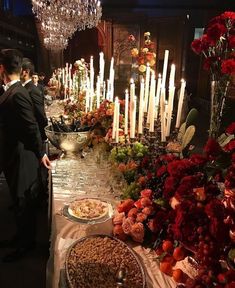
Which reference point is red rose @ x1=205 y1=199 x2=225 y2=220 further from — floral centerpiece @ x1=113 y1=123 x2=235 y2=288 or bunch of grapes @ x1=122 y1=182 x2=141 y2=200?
bunch of grapes @ x1=122 y1=182 x2=141 y2=200

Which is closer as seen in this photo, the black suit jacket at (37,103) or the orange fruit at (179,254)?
the orange fruit at (179,254)

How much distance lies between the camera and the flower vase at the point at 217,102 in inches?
55.5

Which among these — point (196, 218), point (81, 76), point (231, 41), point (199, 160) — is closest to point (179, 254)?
point (196, 218)

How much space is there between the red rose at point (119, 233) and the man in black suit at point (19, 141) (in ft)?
2.71

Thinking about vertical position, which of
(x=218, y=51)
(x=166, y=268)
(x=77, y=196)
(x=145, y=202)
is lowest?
(x=77, y=196)

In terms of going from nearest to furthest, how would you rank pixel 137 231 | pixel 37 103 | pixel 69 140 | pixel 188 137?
1. pixel 137 231
2. pixel 188 137
3. pixel 69 140
4. pixel 37 103

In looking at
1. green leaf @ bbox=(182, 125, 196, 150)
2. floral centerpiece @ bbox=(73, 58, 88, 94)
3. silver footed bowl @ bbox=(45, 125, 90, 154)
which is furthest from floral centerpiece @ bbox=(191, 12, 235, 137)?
floral centerpiece @ bbox=(73, 58, 88, 94)

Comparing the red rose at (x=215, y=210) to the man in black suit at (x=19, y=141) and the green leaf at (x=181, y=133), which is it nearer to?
the green leaf at (x=181, y=133)

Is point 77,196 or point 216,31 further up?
point 216,31

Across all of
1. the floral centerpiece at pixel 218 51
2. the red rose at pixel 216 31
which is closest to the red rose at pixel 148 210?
the floral centerpiece at pixel 218 51

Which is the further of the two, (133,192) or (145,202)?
(133,192)

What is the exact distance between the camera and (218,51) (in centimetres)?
139

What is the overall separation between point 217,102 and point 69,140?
102 centimetres

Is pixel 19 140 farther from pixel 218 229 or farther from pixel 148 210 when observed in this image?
pixel 218 229
